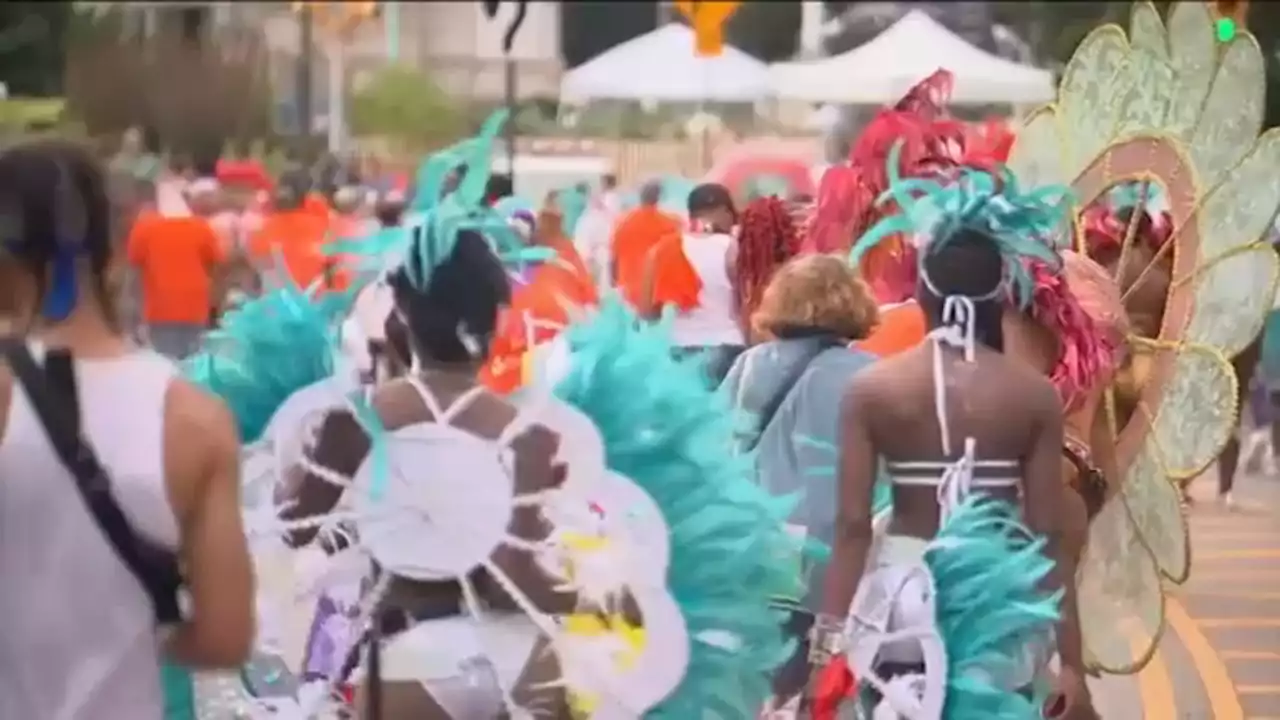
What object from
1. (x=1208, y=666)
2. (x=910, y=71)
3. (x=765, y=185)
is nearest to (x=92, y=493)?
(x=1208, y=666)

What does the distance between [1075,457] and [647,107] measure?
47722mm

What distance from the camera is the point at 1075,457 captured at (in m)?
6.92

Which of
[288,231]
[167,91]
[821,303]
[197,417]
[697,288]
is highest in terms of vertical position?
[197,417]

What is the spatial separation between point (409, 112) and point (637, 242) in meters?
37.9

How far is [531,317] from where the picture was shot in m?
6.63

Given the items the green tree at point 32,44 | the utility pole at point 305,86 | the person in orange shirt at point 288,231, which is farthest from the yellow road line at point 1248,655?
the utility pole at point 305,86

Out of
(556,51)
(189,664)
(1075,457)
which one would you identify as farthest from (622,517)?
(556,51)

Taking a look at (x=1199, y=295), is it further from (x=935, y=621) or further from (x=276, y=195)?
(x=276, y=195)

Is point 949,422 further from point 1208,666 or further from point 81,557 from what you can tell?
point 1208,666

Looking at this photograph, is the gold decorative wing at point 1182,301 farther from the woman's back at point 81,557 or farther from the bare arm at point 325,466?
the woman's back at point 81,557

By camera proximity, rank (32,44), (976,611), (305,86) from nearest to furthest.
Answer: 1. (976,611)
2. (32,44)
3. (305,86)

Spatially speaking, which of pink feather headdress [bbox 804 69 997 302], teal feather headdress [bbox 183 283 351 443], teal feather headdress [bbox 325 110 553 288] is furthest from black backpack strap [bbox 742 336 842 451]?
teal feather headdress [bbox 325 110 553 288]

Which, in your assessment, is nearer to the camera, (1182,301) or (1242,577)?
(1182,301)

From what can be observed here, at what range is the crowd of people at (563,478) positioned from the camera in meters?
3.87
